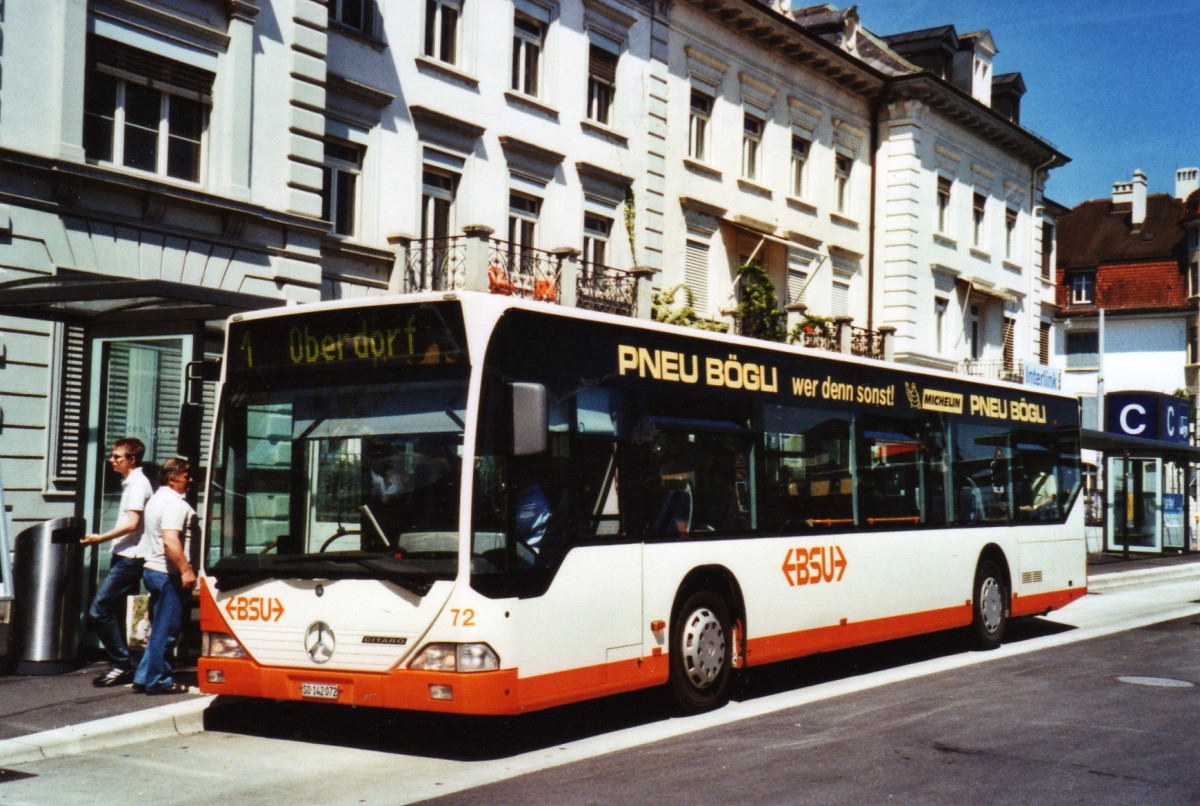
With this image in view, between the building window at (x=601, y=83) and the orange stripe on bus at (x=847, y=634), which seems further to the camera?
the building window at (x=601, y=83)

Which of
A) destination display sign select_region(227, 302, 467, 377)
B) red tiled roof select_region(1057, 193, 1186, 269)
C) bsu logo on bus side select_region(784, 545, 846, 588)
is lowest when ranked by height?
bsu logo on bus side select_region(784, 545, 846, 588)

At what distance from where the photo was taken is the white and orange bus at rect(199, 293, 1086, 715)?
843 cm

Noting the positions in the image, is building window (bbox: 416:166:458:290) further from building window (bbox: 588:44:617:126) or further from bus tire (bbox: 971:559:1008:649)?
bus tire (bbox: 971:559:1008:649)

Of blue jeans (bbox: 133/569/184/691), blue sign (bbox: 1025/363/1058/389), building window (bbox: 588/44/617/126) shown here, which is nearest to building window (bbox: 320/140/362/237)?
building window (bbox: 588/44/617/126)

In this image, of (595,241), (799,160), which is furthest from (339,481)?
(799,160)

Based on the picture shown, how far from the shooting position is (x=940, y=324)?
123ft

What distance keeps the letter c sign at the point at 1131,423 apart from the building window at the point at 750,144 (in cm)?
1740

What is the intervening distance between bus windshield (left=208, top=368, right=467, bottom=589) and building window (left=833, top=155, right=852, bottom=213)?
87.6ft

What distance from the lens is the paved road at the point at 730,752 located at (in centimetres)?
764

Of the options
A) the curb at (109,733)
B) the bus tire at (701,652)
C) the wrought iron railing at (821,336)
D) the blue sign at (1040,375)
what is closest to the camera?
the curb at (109,733)

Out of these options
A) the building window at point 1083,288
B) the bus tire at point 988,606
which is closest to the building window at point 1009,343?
the bus tire at point 988,606

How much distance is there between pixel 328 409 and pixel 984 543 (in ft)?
27.4

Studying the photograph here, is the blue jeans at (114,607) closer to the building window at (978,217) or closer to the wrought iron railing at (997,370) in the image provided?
the wrought iron railing at (997,370)

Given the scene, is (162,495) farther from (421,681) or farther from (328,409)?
(421,681)
